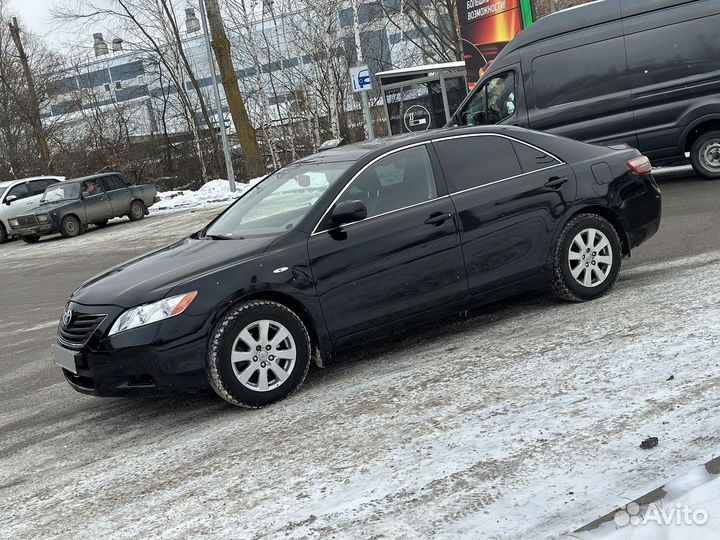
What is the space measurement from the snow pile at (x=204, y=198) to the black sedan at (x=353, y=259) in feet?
64.5

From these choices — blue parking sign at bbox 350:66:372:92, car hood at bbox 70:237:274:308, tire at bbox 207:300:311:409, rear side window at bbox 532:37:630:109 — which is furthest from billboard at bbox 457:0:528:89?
tire at bbox 207:300:311:409

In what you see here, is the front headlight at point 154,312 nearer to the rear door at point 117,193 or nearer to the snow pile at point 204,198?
the rear door at point 117,193

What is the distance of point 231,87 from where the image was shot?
80.3ft

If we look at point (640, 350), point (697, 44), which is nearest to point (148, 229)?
point (697, 44)

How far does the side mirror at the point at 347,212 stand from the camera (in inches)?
217

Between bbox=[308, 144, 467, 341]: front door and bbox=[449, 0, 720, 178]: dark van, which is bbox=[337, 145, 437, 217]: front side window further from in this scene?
bbox=[449, 0, 720, 178]: dark van

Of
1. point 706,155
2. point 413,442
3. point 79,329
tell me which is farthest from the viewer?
point 706,155

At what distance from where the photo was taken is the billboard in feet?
67.2

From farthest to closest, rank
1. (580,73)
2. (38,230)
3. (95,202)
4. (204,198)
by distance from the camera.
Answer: (204,198) → (95,202) → (38,230) → (580,73)

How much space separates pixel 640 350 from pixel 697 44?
8165 millimetres

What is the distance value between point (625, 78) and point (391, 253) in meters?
8.01

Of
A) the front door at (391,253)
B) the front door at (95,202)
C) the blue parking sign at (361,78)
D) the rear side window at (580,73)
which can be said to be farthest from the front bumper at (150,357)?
the front door at (95,202)

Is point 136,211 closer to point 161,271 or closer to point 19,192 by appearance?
point 19,192

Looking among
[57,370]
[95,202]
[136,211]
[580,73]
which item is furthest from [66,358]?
[136,211]
